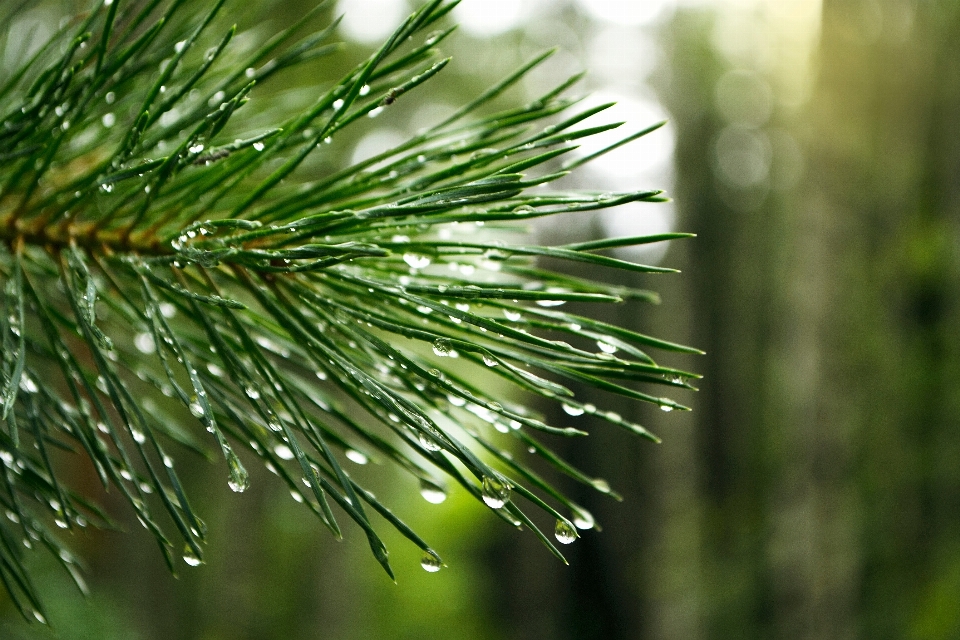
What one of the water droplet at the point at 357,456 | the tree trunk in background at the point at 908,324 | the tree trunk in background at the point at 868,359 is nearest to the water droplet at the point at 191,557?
the water droplet at the point at 357,456

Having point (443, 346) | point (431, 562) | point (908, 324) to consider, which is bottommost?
point (431, 562)

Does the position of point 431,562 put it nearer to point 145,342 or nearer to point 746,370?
point 145,342

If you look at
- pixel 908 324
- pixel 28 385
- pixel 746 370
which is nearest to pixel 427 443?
pixel 28 385

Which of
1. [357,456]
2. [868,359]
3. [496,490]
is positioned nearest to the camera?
[496,490]

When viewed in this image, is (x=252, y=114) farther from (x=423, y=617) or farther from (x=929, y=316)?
(x=423, y=617)

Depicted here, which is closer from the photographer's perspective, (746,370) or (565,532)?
(565,532)

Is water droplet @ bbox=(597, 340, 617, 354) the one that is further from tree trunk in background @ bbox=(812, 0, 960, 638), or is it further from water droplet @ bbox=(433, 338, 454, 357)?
tree trunk in background @ bbox=(812, 0, 960, 638)

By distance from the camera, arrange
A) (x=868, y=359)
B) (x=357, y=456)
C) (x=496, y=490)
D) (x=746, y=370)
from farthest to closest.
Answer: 1. (x=746, y=370)
2. (x=868, y=359)
3. (x=357, y=456)
4. (x=496, y=490)

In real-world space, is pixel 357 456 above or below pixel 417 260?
below
